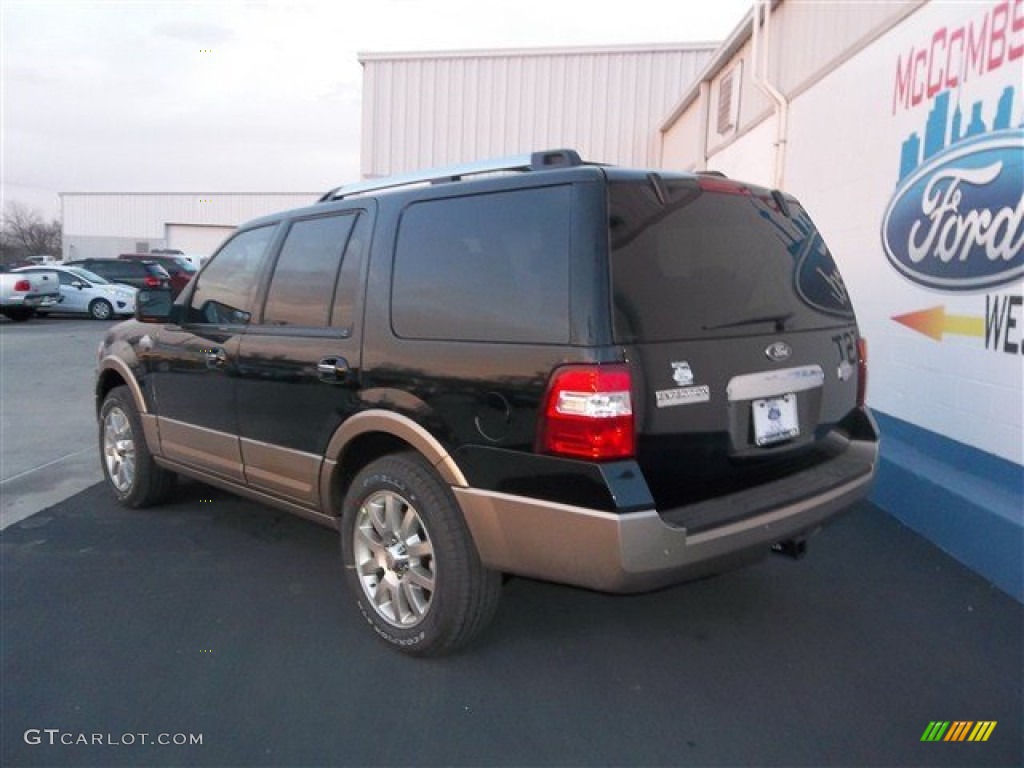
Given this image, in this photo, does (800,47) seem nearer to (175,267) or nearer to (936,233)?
(936,233)

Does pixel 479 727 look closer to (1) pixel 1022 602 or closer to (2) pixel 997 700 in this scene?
(2) pixel 997 700

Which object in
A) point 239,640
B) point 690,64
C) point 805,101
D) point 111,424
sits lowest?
point 239,640

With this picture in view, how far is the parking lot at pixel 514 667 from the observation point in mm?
2727

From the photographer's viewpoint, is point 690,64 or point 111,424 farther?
point 690,64

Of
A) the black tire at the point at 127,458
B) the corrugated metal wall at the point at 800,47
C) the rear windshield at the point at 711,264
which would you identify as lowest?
the black tire at the point at 127,458

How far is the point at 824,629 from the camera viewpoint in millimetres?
3520

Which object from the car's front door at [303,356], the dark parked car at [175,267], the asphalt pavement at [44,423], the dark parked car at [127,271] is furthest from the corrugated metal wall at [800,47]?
the dark parked car at [127,271]

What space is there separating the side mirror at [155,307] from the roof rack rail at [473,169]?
1380 mm

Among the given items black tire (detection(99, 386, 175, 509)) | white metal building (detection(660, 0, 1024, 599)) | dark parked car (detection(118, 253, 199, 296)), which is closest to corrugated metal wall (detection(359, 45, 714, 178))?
white metal building (detection(660, 0, 1024, 599))

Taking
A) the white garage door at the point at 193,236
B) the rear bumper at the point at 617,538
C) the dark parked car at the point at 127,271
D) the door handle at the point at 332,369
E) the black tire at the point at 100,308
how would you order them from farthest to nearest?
1. the white garage door at the point at 193,236
2. the dark parked car at the point at 127,271
3. the black tire at the point at 100,308
4. the door handle at the point at 332,369
5. the rear bumper at the point at 617,538

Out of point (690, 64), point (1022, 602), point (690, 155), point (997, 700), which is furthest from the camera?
point (690, 64)

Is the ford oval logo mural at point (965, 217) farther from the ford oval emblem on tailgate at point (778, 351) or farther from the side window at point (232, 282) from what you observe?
the side window at point (232, 282)

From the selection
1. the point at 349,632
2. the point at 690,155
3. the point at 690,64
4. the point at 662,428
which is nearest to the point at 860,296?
A: the point at 662,428

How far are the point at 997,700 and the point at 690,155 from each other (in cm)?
1062
